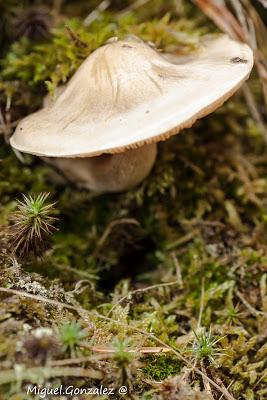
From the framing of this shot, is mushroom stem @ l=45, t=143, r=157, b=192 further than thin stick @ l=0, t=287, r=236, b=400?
Yes

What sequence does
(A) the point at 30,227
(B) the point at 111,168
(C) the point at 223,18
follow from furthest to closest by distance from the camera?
(C) the point at 223,18, (B) the point at 111,168, (A) the point at 30,227

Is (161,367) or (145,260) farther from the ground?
(161,367)

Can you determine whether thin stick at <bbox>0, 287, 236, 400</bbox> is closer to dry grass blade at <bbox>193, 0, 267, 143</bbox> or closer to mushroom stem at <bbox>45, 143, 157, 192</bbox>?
mushroom stem at <bbox>45, 143, 157, 192</bbox>

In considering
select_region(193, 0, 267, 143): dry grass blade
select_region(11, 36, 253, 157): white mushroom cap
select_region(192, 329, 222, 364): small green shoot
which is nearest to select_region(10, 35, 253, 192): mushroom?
select_region(11, 36, 253, 157): white mushroom cap

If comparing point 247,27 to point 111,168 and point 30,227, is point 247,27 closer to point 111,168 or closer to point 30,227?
point 111,168

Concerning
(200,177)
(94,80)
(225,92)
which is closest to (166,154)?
(200,177)

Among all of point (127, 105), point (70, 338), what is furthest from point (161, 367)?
point (127, 105)

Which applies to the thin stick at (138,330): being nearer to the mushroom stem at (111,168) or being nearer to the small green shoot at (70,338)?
the small green shoot at (70,338)

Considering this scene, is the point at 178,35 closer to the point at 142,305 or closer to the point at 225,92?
the point at 225,92
